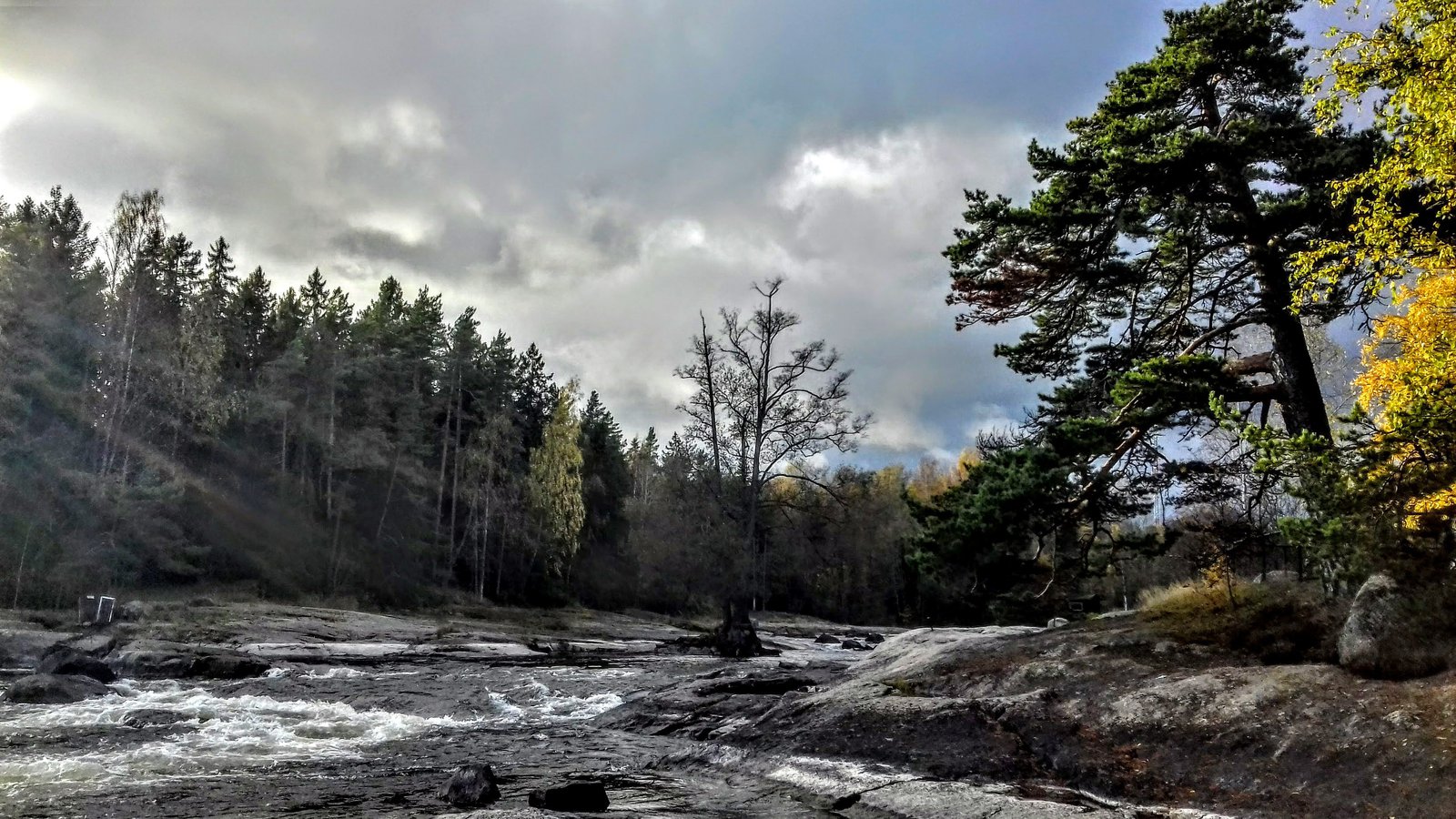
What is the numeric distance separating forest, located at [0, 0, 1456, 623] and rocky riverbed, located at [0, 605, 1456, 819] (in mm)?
1698

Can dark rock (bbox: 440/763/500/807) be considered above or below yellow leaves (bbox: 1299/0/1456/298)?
below

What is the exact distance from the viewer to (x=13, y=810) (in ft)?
21.5

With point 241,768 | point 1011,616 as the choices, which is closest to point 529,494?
point 1011,616

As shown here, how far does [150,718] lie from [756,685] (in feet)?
29.4

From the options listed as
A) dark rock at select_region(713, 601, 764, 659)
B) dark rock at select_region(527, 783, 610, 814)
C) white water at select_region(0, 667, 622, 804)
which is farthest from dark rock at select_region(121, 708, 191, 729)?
dark rock at select_region(713, 601, 764, 659)

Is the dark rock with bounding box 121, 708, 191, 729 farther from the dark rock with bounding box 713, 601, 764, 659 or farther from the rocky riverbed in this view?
the dark rock with bounding box 713, 601, 764, 659

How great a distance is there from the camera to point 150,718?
11742mm

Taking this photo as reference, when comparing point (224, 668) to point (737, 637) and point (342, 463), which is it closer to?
point (737, 637)

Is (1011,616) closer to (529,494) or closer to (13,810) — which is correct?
(13,810)

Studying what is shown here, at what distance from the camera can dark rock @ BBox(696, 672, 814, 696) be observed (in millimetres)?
12914

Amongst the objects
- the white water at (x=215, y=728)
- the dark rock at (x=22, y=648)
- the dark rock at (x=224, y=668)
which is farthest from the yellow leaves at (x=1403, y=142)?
the dark rock at (x=22, y=648)


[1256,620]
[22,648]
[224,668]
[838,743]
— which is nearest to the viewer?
Result: [838,743]

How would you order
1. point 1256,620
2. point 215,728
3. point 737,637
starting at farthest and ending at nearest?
point 737,637 < point 215,728 < point 1256,620

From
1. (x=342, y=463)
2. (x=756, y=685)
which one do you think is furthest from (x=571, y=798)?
(x=342, y=463)
